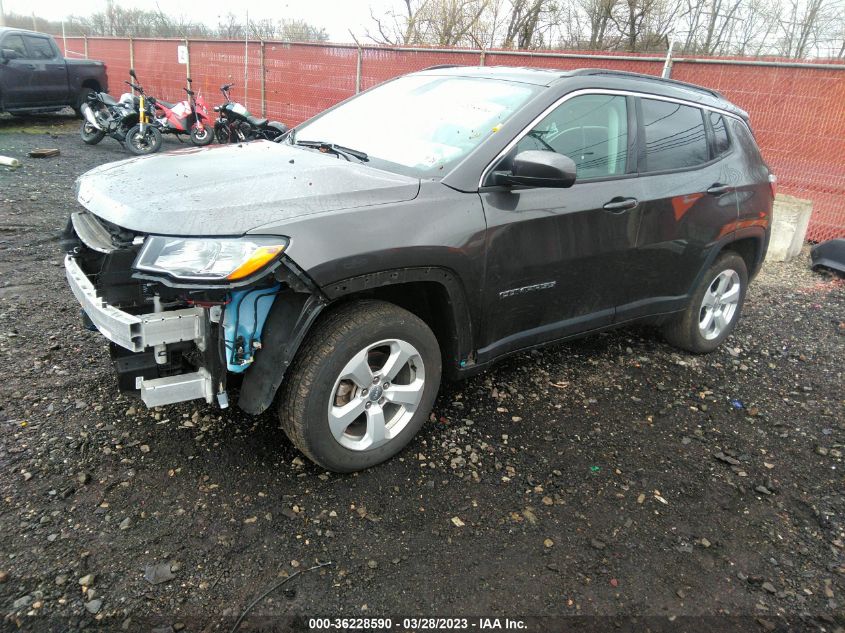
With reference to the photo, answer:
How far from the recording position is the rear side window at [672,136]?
3555 millimetres

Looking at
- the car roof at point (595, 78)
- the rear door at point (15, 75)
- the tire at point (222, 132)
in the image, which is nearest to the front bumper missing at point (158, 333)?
A: the car roof at point (595, 78)

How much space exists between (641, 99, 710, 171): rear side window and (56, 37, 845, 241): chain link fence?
422 cm

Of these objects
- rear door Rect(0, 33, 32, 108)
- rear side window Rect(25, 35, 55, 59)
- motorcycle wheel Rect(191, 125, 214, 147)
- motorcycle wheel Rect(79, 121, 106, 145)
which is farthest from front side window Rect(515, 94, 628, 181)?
rear side window Rect(25, 35, 55, 59)

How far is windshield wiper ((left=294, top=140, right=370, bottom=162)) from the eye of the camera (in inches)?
123

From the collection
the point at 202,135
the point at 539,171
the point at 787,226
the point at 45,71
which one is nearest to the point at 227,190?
the point at 539,171

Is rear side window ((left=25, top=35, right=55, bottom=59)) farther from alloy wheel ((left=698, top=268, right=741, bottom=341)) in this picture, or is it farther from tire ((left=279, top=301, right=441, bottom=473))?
alloy wheel ((left=698, top=268, right=741, bottom=341))

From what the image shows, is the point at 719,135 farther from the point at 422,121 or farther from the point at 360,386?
the point at 360,386

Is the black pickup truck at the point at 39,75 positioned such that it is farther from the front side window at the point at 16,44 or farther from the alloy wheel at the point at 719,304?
the alloy wheel at the point at 719,304

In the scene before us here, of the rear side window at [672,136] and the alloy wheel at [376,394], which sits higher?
the rear side window at [672,136]

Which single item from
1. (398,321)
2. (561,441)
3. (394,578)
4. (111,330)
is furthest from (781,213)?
(111,330)

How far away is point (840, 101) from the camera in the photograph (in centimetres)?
736

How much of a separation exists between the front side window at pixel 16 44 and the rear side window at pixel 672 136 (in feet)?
42.0

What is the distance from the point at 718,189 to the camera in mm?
3881

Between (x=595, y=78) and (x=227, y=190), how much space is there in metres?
2.07
